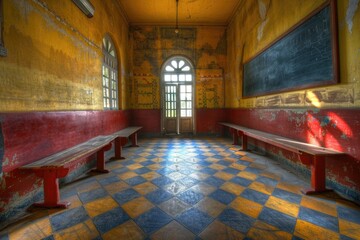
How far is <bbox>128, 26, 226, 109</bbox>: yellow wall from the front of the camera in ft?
24.6

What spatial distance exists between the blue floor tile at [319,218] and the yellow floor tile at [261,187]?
0.51 metres

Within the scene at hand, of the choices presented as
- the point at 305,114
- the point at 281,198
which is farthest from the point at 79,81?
the point at 305,114

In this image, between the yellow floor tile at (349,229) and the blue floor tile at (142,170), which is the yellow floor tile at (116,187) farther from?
the yellow floor tile at (349,229)

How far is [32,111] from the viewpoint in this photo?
2281 mm

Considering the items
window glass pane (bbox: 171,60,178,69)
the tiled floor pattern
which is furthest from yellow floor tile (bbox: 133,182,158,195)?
window glass pane (bbox: 171,60,178,69)

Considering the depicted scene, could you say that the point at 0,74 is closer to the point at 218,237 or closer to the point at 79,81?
the point at 79,81

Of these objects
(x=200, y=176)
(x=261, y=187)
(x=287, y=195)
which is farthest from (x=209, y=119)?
(x=287, y=195)

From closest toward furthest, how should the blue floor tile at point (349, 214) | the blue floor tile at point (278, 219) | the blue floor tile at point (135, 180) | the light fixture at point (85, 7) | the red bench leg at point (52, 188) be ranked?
the blue floor tile at point (278, 219), the blue floor tile at point (349, 214), the red bench leg at point (52, 188), the blue floor tile at point (135, 180), the light fixture at point (85, 7)

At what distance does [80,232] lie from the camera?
66.9 inches

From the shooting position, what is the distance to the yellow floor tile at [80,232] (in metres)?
1.64

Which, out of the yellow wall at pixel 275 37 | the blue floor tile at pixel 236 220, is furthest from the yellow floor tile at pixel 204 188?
the yellow wall at pixel 275 37

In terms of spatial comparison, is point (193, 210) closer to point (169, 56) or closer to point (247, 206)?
point (247, 206)

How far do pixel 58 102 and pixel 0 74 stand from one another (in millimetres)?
975

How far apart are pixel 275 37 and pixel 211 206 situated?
405cm
